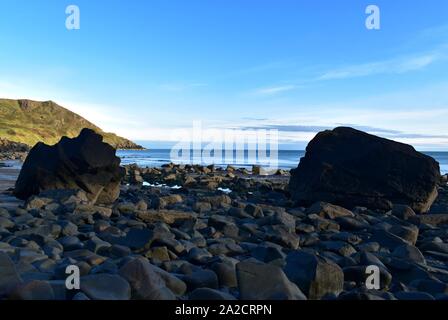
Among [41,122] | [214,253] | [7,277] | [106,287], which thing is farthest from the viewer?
[41,122]

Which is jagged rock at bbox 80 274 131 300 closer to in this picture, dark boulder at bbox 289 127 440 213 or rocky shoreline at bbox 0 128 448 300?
rocky shoreline at bbox 0 128 448 300

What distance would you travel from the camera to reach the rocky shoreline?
391 cm

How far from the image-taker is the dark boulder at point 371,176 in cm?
1141

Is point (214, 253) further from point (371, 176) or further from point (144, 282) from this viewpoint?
point (371, 176)

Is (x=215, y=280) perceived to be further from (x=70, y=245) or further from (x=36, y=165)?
(x=36, y=165)

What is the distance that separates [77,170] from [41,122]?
495 feet

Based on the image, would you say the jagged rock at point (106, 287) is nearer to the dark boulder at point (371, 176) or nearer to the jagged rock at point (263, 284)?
the jagged rock at point (263, 284)

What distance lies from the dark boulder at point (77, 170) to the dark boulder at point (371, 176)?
16.8 feet

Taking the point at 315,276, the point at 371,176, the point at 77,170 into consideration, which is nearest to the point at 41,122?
the point at 77,170

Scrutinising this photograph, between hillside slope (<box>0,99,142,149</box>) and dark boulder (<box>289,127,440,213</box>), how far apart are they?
111742 millimetres

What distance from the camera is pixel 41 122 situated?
15212 cm

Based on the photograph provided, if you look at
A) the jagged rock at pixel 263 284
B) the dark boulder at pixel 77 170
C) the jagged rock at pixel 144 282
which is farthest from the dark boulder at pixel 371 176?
the jagged rock at pixel 144 282

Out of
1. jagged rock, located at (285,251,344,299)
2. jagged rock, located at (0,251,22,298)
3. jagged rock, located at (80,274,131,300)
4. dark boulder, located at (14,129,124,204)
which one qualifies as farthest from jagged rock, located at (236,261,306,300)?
dark boulder, located at (14,129,124,204)
